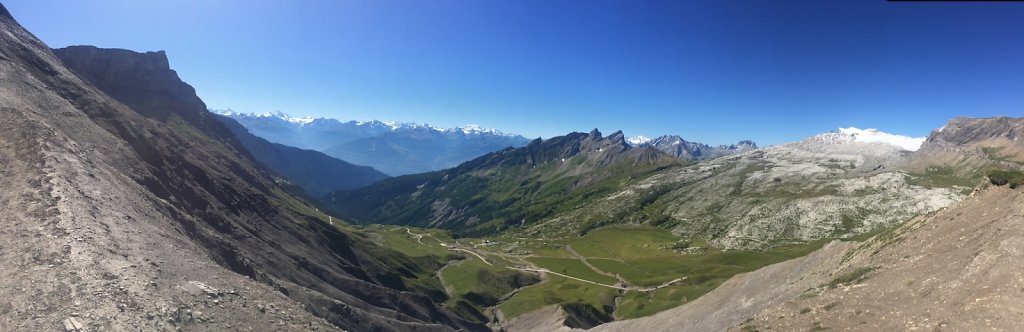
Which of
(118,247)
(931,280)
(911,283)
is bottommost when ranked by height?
(118,247)

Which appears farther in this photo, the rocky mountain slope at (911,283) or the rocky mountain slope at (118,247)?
the rocky mountain slope at (118,247)

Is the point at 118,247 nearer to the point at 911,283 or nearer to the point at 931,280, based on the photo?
the point at 911,283

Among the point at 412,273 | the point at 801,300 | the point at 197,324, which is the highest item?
the point at 801,300

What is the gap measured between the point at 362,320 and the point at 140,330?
3570cm

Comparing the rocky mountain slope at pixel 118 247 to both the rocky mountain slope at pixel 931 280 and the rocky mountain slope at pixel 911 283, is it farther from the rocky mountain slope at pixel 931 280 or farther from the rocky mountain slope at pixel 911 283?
the rocky mountain slope at pixel 931 280

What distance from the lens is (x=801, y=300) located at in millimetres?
45344

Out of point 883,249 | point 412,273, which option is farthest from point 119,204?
point 412,273

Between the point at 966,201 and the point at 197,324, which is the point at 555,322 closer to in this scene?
the point at 966,201

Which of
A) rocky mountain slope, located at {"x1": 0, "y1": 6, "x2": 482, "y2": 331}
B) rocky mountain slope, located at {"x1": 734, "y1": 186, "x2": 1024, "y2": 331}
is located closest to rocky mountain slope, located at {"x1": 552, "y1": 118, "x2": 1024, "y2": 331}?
rocky mountain slope, located at {"x1": 734, "y1": 186, "x2": 1024, "y2": 331}

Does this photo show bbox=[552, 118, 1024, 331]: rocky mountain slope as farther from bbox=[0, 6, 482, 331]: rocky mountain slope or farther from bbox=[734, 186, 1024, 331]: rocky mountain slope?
bbox=[0, 6, 482, 331]: rocky mountain slope

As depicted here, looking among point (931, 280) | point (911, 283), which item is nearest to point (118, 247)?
point (911, 283)

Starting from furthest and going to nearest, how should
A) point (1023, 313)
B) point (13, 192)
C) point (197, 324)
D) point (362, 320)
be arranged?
point (362, 320) → point (13, 192) → point (197, 324) → point (1023, 313)

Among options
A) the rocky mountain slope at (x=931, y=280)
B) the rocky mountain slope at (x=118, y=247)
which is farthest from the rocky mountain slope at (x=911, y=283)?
the rocky mountain slope at (x=118, y=247)

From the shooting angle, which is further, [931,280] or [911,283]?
[911,283]
